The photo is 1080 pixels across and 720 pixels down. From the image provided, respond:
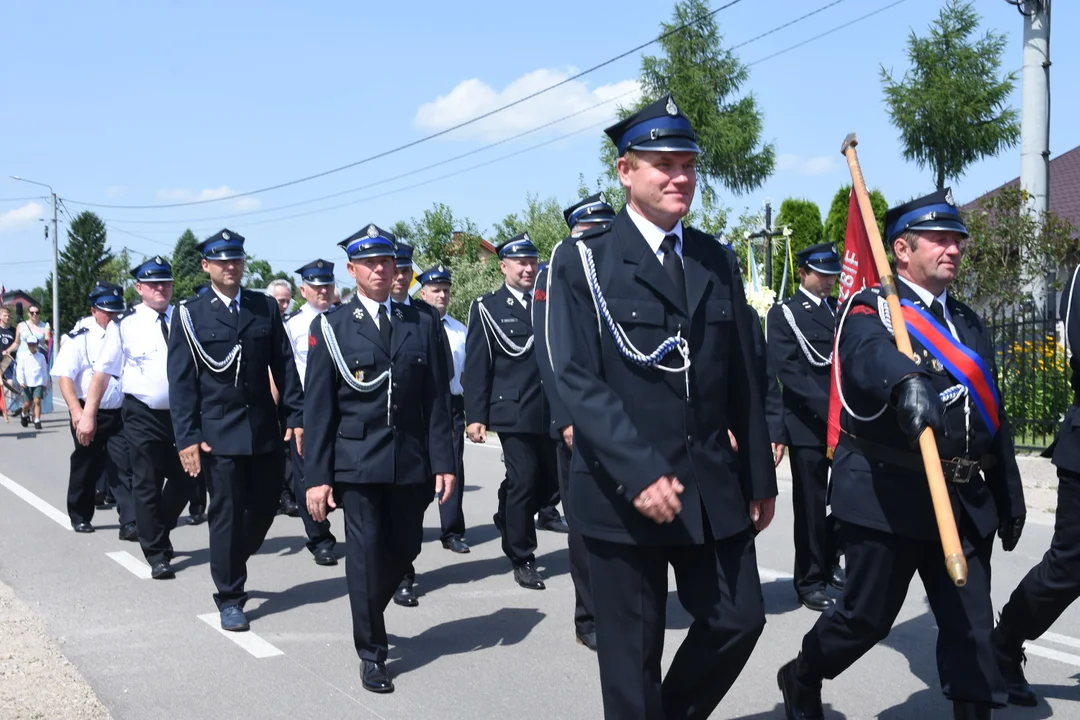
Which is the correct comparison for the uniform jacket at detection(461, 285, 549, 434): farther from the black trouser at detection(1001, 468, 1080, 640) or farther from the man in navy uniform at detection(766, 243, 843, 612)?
the black trouser at detection(1001, 468, 1080, 640)

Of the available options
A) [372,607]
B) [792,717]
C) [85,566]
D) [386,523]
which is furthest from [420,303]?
[85,566]

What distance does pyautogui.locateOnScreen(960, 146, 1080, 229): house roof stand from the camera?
28875mm

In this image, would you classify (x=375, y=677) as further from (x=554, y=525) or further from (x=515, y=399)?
(x=554, y=525)

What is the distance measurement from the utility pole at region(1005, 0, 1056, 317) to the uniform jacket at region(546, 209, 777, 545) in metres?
12.2

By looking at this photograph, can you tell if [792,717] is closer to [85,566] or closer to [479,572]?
[479,572]

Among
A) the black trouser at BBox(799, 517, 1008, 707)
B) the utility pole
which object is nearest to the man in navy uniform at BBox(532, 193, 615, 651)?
the black trouser at BBox(799, 517, 1008, 707)

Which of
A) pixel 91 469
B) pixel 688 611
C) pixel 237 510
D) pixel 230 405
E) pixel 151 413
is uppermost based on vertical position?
pixel 230 405

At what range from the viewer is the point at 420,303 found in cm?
641

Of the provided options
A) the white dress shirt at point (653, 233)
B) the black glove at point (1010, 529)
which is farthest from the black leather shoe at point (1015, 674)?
the white dress shirt at point (653, 233)

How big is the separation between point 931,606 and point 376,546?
2.56m

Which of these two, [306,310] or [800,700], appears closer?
[800,700]

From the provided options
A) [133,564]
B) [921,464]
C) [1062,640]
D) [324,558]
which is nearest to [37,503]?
[133,564]

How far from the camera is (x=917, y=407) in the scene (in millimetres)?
3744

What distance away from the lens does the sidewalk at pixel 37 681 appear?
16.0 ft
